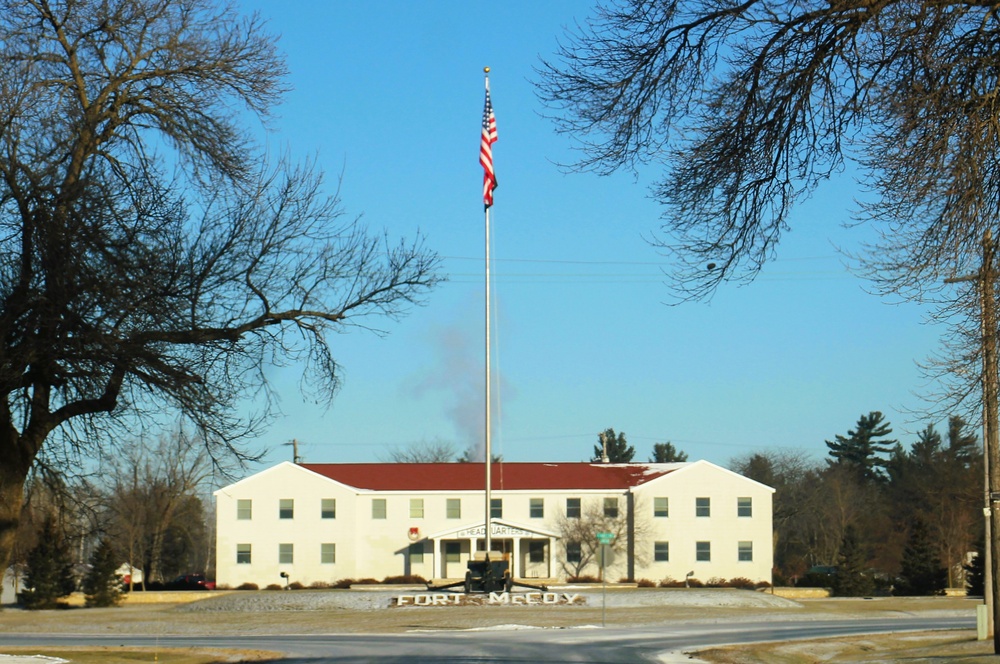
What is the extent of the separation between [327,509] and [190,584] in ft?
42.6

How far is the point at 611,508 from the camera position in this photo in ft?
213

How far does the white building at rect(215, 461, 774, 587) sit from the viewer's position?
63875 mm

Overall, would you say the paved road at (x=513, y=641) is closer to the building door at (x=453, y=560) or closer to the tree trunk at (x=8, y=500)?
the tree trunk at (x=8, y=500)

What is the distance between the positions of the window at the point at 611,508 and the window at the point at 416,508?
1050 centimetres

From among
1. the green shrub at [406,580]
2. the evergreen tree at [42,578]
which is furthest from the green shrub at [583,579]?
the evergreen tree at [42,578]

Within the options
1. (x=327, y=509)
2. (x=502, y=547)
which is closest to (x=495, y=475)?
(x=502, y=547)

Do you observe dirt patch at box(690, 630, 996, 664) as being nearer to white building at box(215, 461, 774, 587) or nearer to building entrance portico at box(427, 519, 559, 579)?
white building at box(215, 461, 774, 587)

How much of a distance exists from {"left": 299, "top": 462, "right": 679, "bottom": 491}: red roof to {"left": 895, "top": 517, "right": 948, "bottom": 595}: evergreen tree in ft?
46.0

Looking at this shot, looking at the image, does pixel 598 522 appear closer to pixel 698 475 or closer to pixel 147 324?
pixel 698 475

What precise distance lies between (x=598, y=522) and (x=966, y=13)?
56.8m

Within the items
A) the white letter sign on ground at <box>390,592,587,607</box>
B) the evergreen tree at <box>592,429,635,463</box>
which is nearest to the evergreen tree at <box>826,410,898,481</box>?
the evergreen tree at <box>592,429,635,463</box>

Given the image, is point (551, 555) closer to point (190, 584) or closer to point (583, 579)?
point (583, 579)

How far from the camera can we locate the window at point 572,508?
215 ft

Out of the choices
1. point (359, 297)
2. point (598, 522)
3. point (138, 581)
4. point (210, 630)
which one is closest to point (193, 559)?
point (138, 581)
